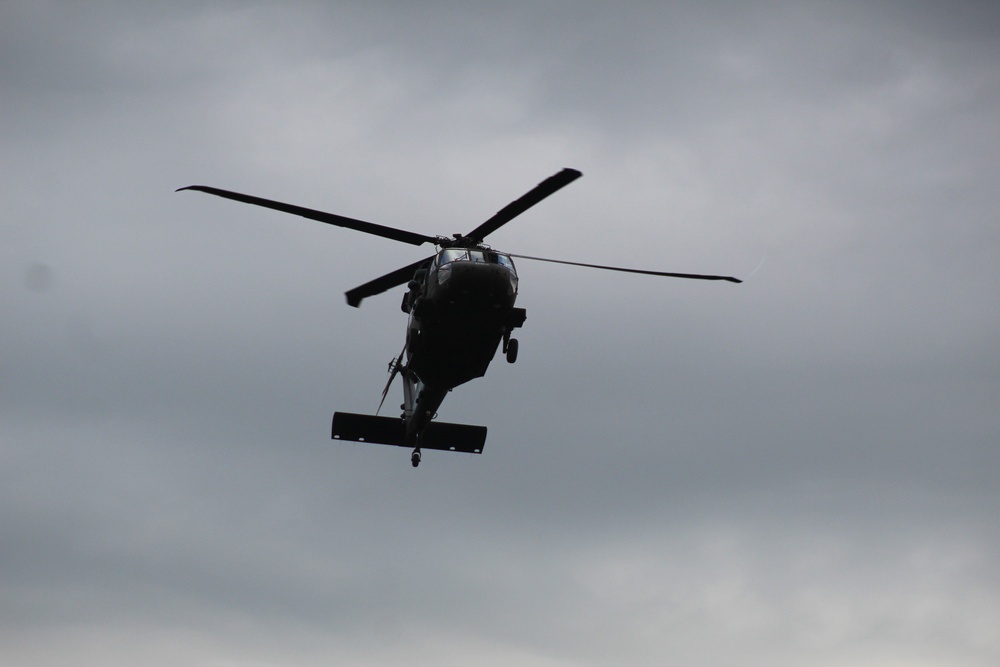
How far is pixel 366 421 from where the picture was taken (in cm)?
2766

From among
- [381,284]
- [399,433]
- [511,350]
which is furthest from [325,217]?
[399,433]

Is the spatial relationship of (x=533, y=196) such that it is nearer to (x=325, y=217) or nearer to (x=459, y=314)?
(x=459, y=314)

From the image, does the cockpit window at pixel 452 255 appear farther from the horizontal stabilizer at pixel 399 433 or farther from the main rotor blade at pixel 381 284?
the horizontal stabilizer at pixel 399 433

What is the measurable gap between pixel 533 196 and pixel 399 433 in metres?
9.36

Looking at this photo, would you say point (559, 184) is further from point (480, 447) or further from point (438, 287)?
point (480, 447)

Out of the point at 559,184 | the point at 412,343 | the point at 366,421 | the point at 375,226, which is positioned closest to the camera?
the point at 559,184

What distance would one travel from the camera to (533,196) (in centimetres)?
2119

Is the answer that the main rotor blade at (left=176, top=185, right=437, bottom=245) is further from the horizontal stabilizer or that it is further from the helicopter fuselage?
the horizontal stabilizer

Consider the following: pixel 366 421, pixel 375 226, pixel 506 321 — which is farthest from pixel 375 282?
pixel 366 421

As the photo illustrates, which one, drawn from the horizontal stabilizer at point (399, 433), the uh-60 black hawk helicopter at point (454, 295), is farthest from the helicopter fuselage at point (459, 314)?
the horizontal stabilizer at point (399, 433)

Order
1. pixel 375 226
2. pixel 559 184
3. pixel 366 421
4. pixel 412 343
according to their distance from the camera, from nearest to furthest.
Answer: pixel 559 184, pixel 375 226, pixel 412 343, pixel 366 421

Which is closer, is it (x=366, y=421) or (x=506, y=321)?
(x=506, y=321)

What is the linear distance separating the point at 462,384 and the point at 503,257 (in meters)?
3.87

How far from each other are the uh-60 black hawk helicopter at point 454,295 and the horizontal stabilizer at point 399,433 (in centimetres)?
152
